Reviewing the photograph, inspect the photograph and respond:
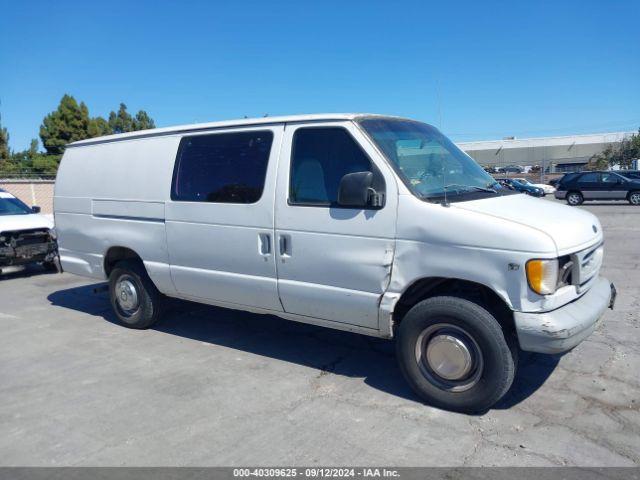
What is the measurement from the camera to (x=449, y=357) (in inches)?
156

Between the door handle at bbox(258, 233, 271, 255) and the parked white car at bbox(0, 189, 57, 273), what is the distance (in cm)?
688

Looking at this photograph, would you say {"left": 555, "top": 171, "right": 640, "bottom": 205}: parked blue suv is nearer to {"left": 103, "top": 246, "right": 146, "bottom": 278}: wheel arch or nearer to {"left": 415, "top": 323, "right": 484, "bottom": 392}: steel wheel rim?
{"left": 103, "top": 246, "right": 146, "bottom": 278}: wheel arch

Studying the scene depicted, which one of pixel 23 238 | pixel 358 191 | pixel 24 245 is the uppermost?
pixel 358 191

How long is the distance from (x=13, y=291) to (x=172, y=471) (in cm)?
702

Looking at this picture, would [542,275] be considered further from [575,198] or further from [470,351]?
[575,198]

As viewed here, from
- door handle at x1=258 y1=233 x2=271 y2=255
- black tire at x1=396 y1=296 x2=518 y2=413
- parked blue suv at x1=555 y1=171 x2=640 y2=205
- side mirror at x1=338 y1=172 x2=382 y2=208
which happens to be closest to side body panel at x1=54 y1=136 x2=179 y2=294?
door handle at x1=258 y1=233 x2=271 y2=255

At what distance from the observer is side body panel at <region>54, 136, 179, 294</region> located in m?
5.72

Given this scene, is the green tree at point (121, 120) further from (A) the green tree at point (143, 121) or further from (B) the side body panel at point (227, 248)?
(B) the side body panel at point (227, 248)

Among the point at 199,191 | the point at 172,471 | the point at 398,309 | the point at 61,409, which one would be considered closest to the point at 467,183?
the point at 398,309

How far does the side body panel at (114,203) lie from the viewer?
18.8 ft

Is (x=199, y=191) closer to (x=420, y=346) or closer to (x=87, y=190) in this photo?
(x=87, y=190)

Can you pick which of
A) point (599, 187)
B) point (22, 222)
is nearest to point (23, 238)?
point (22, 222)

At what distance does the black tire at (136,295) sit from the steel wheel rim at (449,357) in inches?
132

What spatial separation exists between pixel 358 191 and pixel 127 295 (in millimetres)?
3522
